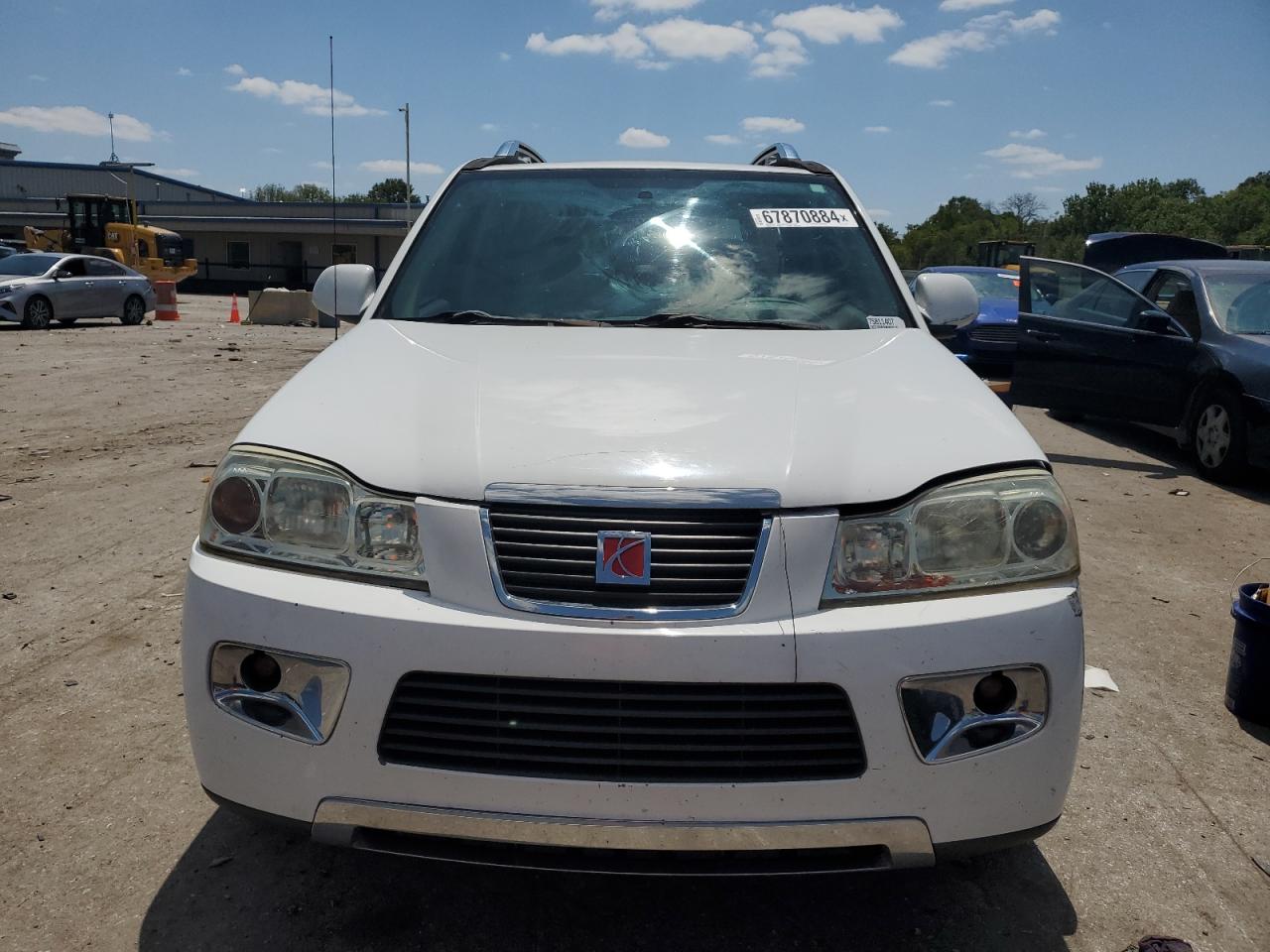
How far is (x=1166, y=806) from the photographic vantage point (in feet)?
10.3

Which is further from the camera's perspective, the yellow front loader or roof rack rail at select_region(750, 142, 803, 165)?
the yellow front loader

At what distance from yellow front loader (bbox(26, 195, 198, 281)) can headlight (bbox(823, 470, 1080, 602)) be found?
135 ft

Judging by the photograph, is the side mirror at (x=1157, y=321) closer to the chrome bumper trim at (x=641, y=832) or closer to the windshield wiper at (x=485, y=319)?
the windshield wiper at (x=485, y=319)

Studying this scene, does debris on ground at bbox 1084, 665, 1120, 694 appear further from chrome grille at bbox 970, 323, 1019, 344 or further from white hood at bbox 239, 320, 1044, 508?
chrome grille at bbox 970, 323, 1019, 344

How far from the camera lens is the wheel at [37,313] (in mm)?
20797

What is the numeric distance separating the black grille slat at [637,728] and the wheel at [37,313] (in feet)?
72.7

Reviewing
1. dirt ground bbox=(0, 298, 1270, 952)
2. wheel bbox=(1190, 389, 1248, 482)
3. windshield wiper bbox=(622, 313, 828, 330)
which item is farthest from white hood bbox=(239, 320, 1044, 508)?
wheel bbox=(1190, 389, 1248, 482)

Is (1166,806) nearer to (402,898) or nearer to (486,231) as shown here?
(402,898)

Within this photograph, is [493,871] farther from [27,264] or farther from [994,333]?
[27,264]

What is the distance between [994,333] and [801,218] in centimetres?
941

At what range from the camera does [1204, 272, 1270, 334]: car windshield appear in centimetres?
848

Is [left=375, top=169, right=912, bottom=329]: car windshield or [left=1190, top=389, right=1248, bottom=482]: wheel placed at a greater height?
[left=375, top=169, right=912, bottom=329]: car windshield

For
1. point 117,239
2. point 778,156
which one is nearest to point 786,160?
point 778,156

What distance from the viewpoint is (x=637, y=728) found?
2055 mm
